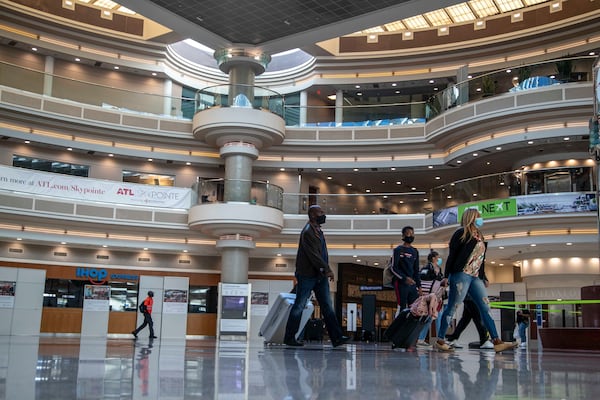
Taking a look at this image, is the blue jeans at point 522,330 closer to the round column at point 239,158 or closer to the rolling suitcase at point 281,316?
the round column at point 239,158

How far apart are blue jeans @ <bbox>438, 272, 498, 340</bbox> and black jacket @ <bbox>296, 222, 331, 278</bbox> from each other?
149 centimetres

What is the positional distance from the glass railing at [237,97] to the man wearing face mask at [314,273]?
59.3 ft

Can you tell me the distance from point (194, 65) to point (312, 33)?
8.40m

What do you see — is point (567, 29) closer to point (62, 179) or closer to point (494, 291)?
point (494, 291)

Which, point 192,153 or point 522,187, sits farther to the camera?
point 192,153

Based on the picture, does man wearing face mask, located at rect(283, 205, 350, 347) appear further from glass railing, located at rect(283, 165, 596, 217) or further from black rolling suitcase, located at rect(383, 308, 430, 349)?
glass railing, located at rect(283, 165, 596, 217)

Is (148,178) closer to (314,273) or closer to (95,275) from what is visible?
(95,275)

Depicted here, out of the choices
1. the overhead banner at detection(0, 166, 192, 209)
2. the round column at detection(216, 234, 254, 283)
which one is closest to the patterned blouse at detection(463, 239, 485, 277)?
the round column at detection(216, 234, 254, 283)

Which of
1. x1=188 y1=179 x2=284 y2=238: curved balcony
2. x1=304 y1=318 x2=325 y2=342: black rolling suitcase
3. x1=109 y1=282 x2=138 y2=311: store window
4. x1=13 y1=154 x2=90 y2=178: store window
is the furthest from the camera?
Result: x1=109 y1=282 x2=138 y2=311: store window

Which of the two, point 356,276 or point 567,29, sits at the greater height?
point 567,29

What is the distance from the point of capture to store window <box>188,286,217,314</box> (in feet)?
91.2

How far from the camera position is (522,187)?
21.3 m

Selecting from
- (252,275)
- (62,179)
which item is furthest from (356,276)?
(62,179)

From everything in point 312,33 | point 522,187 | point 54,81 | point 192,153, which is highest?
point 312,33
